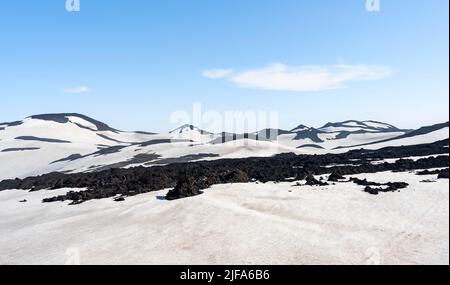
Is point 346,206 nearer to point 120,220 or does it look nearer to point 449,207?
point 449,207

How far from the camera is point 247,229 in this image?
18.2 meters

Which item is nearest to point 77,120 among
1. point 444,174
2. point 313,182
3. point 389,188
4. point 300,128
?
point 300,128

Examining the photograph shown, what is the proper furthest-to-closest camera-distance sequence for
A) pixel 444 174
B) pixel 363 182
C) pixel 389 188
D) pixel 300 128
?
pixel 300 128
pixel 363 182
pixel 444 174
pixel 389 188

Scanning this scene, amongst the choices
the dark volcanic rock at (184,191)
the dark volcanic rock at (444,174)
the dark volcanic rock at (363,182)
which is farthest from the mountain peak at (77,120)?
the dark volcanic rock at (444,174)

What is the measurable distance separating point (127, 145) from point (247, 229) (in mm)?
68727

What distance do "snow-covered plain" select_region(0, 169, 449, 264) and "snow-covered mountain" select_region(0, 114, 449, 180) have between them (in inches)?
1178

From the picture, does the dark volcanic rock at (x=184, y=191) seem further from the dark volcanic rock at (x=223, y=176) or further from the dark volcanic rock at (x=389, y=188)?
the dark volcanic rock at (x=389, y=188)

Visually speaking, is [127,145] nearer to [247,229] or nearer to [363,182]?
[363,182]

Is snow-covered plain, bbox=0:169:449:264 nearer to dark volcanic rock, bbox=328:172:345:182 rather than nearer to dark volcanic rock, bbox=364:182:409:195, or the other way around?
dark volcanic rock, bbox=364:182:409:195

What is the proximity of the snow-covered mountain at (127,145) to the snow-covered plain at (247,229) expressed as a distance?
29931 mm

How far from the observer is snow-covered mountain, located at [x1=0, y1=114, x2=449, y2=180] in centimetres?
5859
